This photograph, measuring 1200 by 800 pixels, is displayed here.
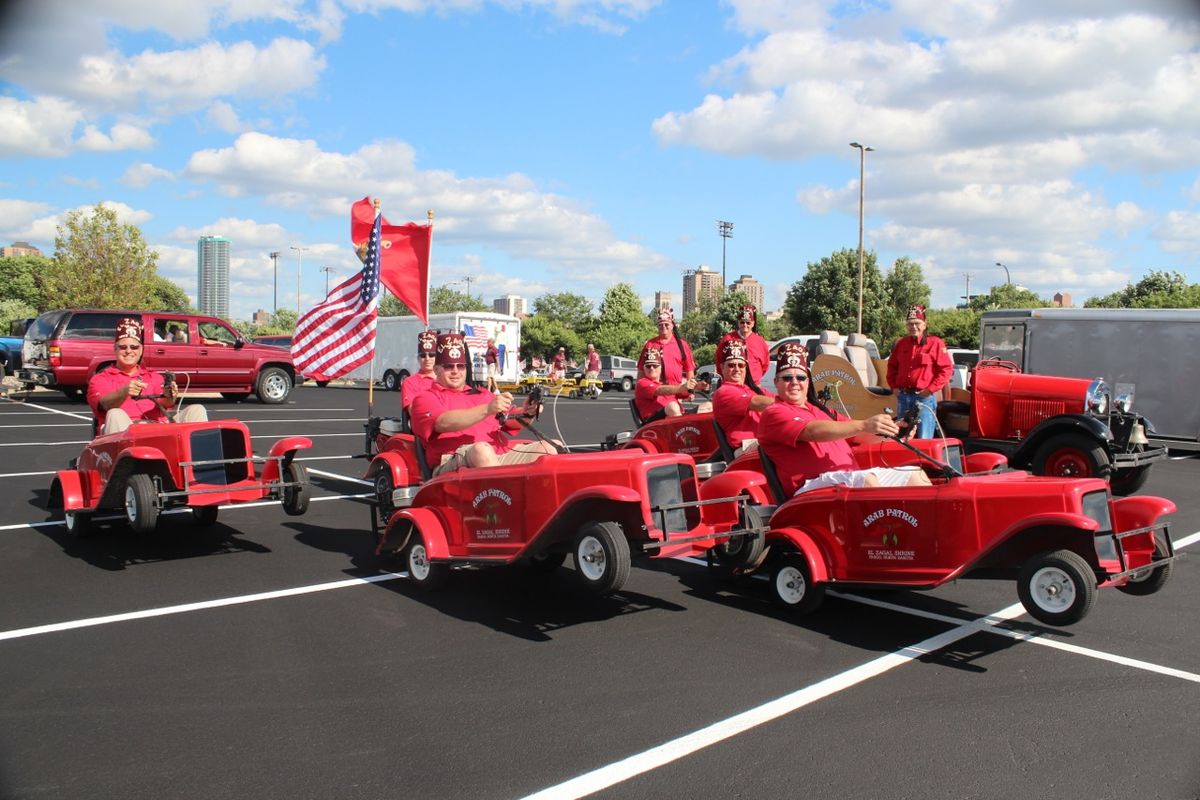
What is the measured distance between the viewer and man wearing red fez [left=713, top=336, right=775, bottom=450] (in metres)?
7.48

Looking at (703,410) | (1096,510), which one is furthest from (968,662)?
(703,410)

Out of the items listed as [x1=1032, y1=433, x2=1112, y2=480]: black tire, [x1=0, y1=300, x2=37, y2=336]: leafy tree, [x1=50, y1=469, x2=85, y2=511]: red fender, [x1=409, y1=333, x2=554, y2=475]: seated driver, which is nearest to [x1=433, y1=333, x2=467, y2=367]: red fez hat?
[x1=409, y1=333, x2=554, y2=475]: seated driver

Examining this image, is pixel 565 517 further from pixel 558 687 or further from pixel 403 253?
pixel 403 253

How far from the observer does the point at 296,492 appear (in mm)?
7348

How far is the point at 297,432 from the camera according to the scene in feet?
54.1

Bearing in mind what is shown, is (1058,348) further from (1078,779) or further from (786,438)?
(1078,779)

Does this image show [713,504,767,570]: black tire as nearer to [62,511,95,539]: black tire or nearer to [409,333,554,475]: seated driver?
[409,333,554,475]: seated driver

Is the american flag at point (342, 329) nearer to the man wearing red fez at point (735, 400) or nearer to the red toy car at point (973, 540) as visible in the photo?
the man wearing red fez at point (735, 400)

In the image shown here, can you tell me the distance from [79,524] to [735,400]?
17.8 ft

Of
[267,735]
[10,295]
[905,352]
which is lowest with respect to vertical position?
[267,735]

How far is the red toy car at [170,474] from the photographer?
6656mm

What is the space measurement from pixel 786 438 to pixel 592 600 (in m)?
1.63

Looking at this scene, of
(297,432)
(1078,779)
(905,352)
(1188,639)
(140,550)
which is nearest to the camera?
(1078,779)

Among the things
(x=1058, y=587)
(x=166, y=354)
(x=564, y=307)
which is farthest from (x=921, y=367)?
(x=564, y=307)
